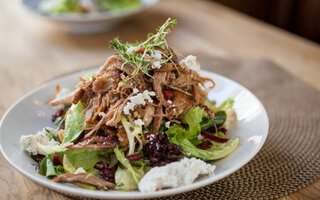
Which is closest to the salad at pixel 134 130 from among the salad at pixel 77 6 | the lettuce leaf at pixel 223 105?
the lettuce leaf at pixel 223 105

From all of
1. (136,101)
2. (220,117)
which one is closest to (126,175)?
(136,101)

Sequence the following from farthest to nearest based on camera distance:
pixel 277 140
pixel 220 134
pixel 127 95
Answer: pixel 277 140 < pixel 220 134 < pixel 127 95

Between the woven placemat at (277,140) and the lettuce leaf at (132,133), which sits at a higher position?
the lettuce leaf at (132,133)

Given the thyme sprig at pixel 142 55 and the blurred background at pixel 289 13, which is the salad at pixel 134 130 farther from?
the blurred background at pixel 289 13

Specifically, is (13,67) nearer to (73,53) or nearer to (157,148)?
(73,53)

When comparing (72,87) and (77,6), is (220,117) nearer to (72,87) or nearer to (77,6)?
(72,87)

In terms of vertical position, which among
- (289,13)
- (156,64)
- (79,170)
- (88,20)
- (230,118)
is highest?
(156,64)

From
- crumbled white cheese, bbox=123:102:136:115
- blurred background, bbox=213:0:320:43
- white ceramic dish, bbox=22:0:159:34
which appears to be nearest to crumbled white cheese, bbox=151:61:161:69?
crumbled white cheese, bbox=123:102:136:115
